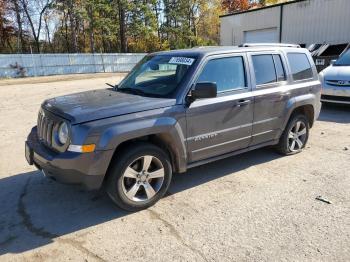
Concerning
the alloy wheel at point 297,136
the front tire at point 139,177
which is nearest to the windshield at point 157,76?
the front tire at point 139,177

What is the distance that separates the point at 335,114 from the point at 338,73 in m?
1.17

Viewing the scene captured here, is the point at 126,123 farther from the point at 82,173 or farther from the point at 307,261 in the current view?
the point at 307,261

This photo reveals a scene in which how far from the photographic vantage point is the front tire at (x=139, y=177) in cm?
383

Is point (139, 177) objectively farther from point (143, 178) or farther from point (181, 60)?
point (181, 60)

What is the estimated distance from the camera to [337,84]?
9438 millimetres

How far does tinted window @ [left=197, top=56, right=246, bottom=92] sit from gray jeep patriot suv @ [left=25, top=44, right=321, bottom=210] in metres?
0.01

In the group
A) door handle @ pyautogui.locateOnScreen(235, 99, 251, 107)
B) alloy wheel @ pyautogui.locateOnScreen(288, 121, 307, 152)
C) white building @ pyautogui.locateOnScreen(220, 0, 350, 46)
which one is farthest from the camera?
white building @ pyautogui.locateOnScreen(220, 0, 350, 46)

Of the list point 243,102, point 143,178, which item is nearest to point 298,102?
point 243,102

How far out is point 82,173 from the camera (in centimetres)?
361

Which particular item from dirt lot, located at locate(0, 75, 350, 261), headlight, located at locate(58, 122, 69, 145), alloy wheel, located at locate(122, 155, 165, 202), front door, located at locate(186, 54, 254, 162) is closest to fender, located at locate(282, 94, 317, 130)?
dirt lot, located at locate(0, 75, 350, 261)

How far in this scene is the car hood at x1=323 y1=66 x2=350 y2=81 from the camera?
934 cm

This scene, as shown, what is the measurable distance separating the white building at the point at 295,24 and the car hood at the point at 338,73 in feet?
34.4

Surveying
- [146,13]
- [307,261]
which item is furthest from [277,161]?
[146,13]

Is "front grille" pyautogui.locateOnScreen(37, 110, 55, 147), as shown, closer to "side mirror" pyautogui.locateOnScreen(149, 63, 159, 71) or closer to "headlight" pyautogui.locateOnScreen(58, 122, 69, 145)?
"headlight" pyautogui.locateOnScreen(58, 122, 69, 145)
